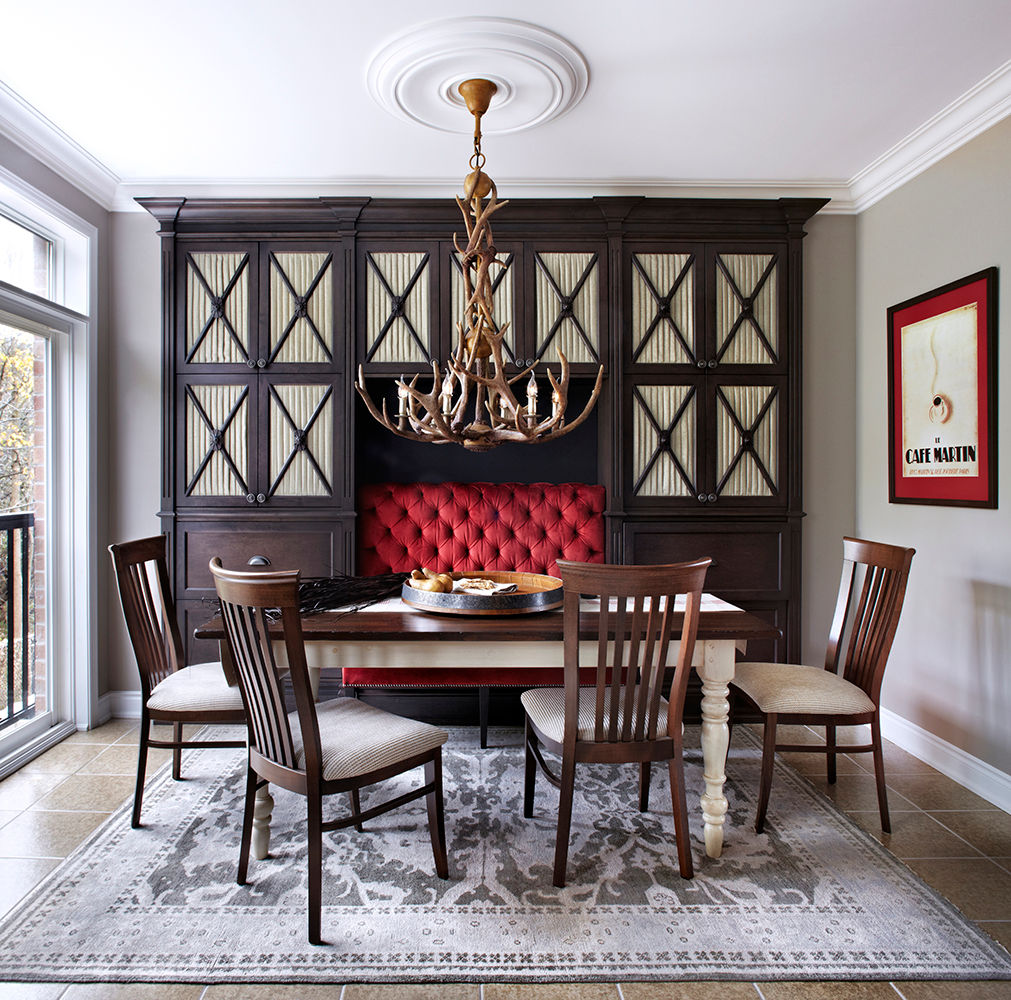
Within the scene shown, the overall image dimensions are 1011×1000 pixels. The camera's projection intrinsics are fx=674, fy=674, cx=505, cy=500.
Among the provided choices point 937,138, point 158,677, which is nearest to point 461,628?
point 158,677

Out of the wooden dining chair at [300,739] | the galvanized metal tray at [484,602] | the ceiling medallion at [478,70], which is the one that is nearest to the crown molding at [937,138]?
the ceiling medallion at [478,70]

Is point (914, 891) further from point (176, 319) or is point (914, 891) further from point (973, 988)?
point (176, 319)

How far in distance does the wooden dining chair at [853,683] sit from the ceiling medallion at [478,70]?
2.08 metres

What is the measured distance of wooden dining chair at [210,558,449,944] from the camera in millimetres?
1728

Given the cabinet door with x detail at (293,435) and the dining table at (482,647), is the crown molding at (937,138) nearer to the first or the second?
the dining table at (482,647)

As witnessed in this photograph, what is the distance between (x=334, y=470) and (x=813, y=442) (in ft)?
8.28

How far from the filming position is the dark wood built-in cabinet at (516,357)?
A: 3469 millimetres

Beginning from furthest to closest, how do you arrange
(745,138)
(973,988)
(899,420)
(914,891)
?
(899,420) < (745,138) < (914,891) < (973,988)

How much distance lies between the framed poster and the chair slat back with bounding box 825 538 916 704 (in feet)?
1.93

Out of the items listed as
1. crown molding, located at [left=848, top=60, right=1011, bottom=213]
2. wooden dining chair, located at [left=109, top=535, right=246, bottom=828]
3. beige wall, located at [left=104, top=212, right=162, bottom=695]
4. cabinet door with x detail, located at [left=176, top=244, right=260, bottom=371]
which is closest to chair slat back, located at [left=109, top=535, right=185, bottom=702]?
wooden dining chair, located at [left=109, top=535, right=246, bottom=828]

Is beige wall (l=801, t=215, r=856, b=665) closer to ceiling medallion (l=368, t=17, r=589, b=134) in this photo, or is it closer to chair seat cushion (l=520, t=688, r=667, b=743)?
ceiling medallion (l=368, t=17, r=589, b=134)

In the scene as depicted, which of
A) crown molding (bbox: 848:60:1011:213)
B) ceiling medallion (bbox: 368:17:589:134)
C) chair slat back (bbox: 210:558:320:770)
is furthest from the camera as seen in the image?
crown molding (bbox: 848:60:1011:213)

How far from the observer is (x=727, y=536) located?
350 cm

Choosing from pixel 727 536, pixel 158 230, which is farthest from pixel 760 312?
pixel 158 230
